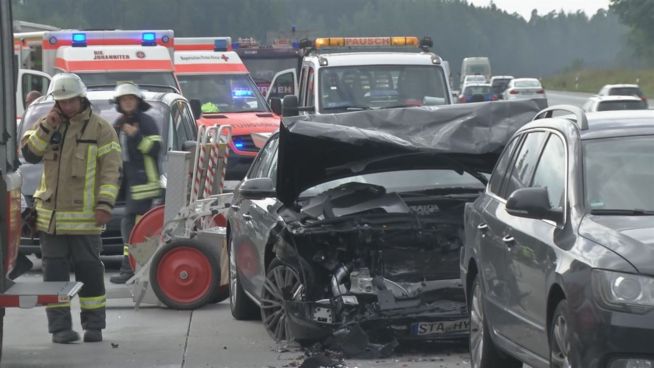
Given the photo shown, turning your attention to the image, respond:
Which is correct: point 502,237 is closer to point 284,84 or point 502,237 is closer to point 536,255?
point 536,255

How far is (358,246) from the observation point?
9672mm

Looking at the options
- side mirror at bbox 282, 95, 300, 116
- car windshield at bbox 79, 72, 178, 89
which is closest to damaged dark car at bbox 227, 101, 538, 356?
side mirror at bbox 282, 95, 300, 116

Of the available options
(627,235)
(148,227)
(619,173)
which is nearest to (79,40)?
(148,227)

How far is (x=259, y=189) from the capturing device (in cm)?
1047

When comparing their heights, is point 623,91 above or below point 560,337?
below

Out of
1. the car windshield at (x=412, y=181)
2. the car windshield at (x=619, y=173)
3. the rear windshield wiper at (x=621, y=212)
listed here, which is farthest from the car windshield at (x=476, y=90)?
the rear windshield wiper at (x=621, y=212)

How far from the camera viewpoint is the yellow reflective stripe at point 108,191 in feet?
33.3

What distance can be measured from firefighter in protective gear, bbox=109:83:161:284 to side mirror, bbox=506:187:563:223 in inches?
259

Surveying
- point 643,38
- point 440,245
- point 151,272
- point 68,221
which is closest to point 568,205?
point 440,245

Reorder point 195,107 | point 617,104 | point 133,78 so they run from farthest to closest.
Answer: point 617,104, point 133,78, point 195,107

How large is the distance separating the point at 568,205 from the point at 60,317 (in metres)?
4.65

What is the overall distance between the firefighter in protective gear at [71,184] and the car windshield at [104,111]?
4.82 meters

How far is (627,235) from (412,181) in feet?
13.9

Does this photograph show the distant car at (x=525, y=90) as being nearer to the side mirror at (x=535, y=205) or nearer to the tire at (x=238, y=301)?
the tire at (x=238, y=301)
